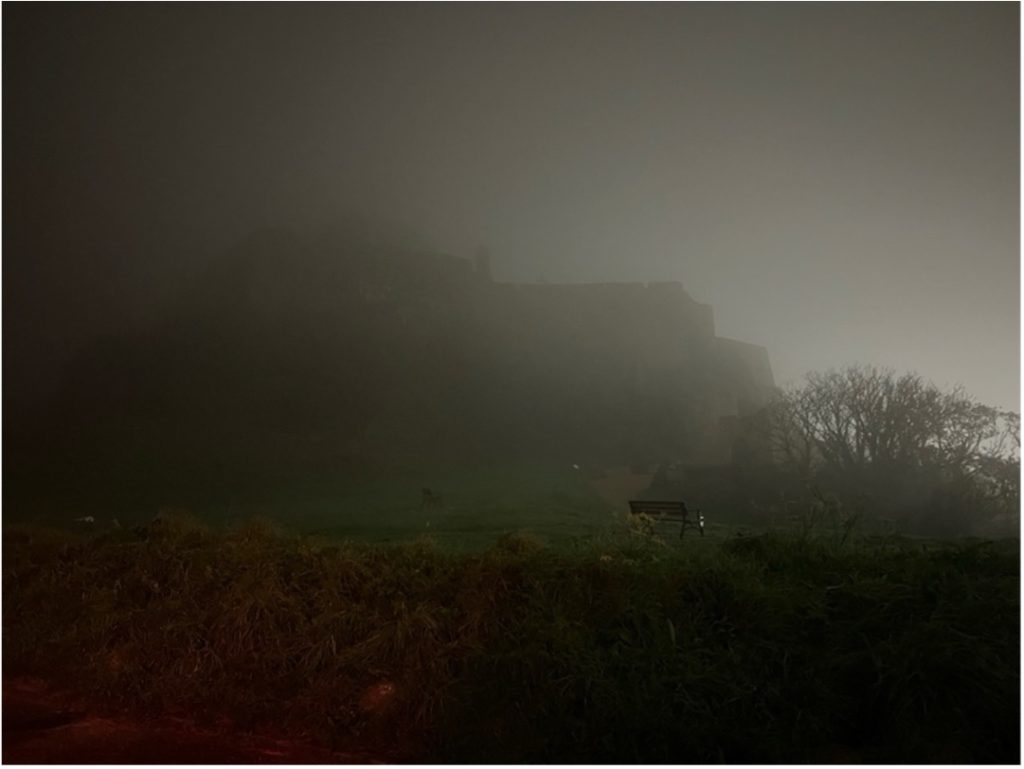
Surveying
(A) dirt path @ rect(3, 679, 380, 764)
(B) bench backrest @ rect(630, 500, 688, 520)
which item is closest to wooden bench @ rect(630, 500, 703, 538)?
(B) bench backrest @ rect(630, 500, 688, 520)

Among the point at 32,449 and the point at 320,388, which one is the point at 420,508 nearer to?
the point at 32,449

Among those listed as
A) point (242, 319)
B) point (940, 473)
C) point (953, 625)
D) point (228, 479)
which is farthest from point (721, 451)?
point (242, 319)

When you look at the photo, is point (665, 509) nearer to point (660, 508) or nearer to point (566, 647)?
point (660, 508)

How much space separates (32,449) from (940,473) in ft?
123

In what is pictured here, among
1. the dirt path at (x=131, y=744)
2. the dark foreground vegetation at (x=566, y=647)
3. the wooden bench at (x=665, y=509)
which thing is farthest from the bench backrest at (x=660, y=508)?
the dirt path at (x=131, y=744)

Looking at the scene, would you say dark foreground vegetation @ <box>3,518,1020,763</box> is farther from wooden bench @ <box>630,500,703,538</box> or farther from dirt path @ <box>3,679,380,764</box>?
wooden bench @ <box>630,500,703,538</box>

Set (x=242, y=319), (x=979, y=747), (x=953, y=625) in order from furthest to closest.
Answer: (x=242, y=319)
(x=953, y=625)
(x=979, y=747)

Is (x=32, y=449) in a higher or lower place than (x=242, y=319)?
lower

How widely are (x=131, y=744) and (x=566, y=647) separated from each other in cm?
475

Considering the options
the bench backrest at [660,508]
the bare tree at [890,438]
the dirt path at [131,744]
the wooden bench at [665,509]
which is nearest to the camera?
the dirt path at [131,744]

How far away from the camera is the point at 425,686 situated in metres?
7.22

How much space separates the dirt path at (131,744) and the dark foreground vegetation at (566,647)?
10.2 inches

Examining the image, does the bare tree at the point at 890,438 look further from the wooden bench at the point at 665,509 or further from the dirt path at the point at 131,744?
the dirt path at the point at 131,744

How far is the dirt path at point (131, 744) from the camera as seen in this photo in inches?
252
